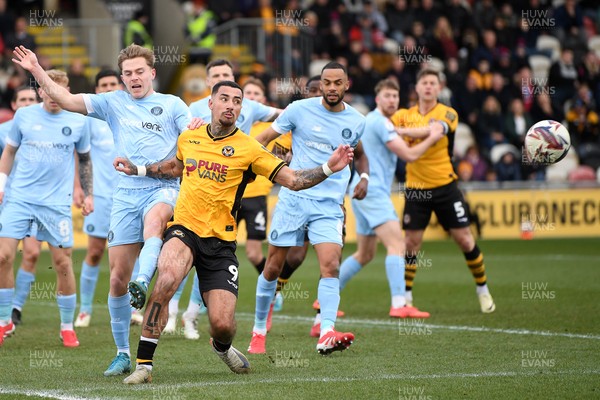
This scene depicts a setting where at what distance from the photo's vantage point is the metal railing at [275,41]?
88.4 ft

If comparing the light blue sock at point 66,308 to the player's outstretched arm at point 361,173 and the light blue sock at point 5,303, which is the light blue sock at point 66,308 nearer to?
the light blue sock at point 5,303

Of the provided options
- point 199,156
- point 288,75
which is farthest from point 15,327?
point 288,75

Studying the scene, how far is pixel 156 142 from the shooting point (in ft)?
29.1

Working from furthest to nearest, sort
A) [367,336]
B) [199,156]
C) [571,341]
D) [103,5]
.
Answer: [103,5], [367,336], [571,341], [199,156]

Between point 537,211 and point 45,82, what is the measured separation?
16.2 m

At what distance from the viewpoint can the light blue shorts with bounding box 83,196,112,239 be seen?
472 inches

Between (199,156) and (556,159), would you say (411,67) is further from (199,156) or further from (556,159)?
(199,156)

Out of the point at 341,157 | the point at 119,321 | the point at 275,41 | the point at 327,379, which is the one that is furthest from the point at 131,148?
the point at 275,41

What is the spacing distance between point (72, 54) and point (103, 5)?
2.39 metres

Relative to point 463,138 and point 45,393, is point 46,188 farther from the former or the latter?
point 463,138

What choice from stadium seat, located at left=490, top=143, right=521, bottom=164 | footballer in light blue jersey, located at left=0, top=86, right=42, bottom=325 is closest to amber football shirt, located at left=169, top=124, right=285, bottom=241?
footballer in light blue jersey, located at left=0, top=86, right=42, bottom=325

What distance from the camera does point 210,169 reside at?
27.1 feet

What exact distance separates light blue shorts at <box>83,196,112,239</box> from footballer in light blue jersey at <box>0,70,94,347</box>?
131 centimetres

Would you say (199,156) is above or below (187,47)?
below
